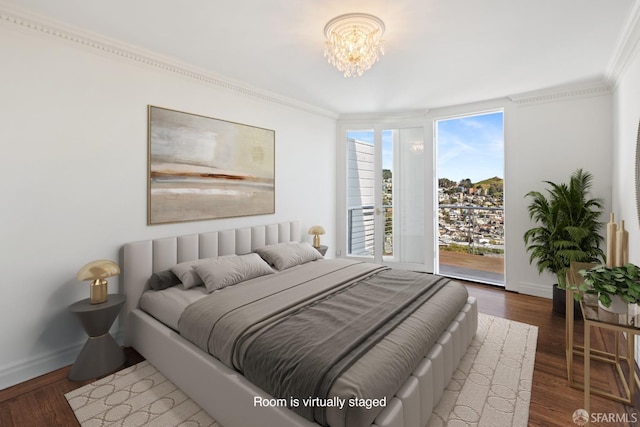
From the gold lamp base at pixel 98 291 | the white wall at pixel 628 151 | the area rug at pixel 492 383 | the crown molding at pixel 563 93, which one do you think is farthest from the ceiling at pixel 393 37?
the area rug at pixel 492 383

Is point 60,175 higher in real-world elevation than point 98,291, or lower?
higher

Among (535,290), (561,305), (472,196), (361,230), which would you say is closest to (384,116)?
(361,230)

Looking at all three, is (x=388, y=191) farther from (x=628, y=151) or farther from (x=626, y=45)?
(x=626, y=45)

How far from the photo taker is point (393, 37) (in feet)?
7.84

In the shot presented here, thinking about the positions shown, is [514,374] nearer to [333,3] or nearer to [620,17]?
[620,17]

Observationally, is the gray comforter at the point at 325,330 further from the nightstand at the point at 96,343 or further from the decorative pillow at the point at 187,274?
the nightstand at the point at 96,343

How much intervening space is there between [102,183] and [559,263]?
15.0 feet

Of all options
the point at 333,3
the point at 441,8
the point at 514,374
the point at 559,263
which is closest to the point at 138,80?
the point at 333,3

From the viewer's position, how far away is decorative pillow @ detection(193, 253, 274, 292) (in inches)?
102

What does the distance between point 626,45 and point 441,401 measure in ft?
10.3

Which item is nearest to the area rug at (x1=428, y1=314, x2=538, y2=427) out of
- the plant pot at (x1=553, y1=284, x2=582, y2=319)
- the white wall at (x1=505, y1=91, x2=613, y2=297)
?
the plant pot at (x1=553, y1=284, x2=582, y2=319)

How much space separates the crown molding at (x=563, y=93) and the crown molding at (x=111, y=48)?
3283 mm

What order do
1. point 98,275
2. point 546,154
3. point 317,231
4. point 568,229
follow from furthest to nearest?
point 317,231 → point 546,154 → point 568,229 → point 98,275

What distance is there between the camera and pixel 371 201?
16.7 feet
